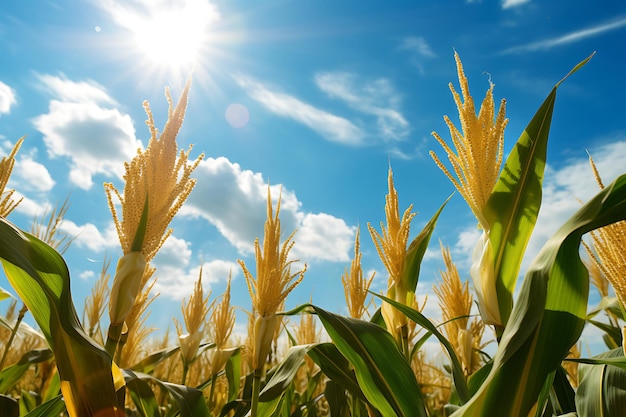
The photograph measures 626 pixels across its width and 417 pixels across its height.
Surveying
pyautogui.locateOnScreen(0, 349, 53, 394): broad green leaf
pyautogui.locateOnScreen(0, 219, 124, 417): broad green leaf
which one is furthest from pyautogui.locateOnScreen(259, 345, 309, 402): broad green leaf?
pyautogui.locateOnScreen(0, 349, 53, 394): broad green leaf

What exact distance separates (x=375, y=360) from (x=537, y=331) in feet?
1.74

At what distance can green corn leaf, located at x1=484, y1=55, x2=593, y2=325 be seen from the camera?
66.2 inches

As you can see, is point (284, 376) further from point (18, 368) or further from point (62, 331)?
point (18, 368)

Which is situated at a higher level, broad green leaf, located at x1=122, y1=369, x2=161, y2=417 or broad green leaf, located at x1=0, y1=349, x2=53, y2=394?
broad green leaf, located at x1=0, y1=349, x2=53, y2=394

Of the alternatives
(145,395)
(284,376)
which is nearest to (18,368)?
(145,395)

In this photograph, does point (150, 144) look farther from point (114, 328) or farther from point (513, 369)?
point (513, 369)

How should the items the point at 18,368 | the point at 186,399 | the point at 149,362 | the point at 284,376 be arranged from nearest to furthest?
1. the point at 186,399
2. the point at 284,376
3. the point at 18,368
4. the point at 149,362

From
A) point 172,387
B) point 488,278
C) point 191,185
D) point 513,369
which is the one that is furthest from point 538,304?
point 172,387

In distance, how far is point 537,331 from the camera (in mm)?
1279

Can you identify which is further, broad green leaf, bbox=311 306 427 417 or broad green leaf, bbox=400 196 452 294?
broad green leaf, bbox=400 196 452 294

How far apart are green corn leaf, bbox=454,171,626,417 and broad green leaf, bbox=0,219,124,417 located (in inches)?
39.3

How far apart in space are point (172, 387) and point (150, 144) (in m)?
1.03

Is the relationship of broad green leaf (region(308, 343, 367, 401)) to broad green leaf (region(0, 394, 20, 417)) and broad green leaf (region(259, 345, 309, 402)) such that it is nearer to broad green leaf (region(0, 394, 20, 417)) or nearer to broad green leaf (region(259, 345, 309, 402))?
broad green leaf (region(259, 345, 309, 402))

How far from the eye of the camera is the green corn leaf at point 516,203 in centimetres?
168
